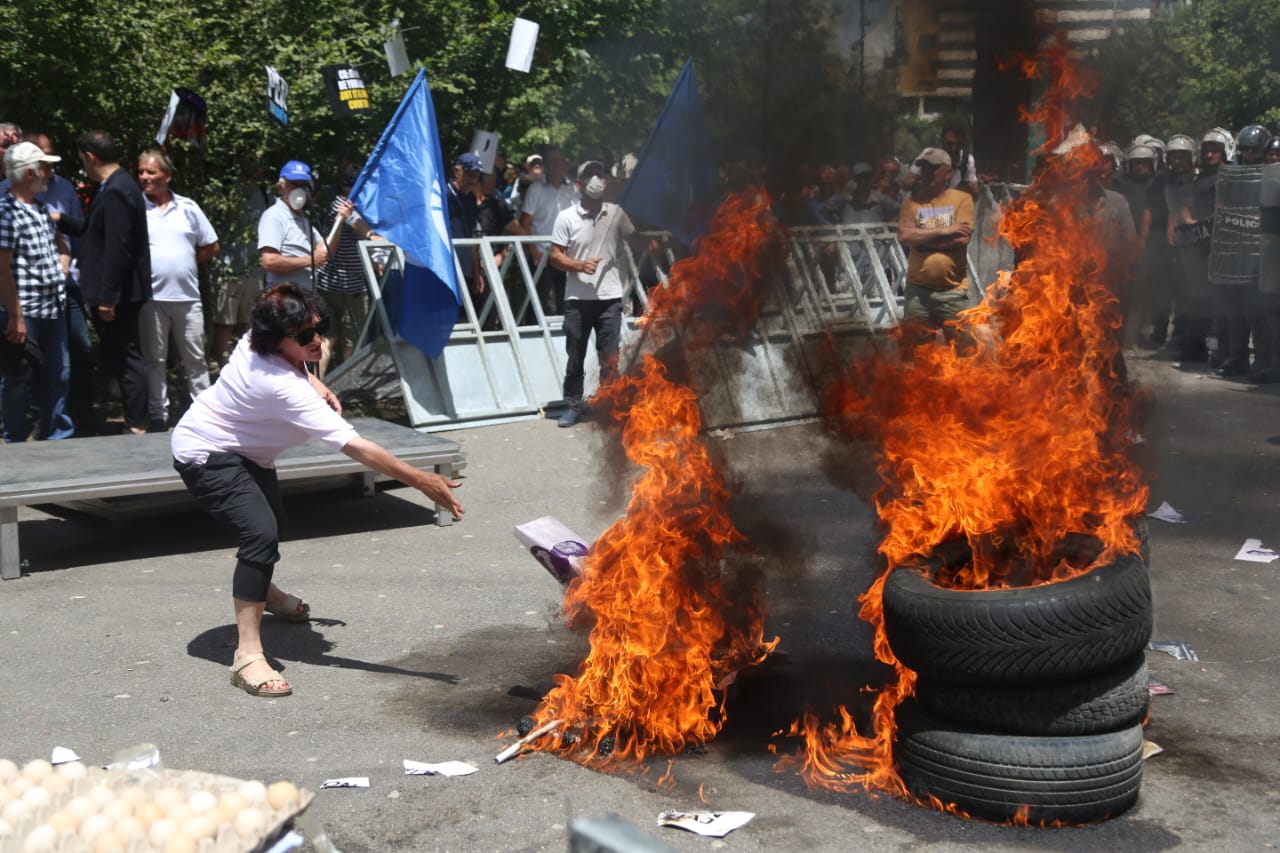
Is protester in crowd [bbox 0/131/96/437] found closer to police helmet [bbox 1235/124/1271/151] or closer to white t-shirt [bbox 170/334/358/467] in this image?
white t-shirt [bbox 170/334/358/467]

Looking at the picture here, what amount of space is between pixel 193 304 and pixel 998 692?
26.6 feet

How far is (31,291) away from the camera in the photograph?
9484 mm

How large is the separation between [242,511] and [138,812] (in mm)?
2986

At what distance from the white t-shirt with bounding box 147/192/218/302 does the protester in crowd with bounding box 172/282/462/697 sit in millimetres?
4838

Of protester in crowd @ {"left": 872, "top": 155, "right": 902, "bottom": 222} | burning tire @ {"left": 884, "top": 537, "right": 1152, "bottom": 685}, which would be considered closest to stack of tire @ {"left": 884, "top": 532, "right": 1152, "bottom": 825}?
burning tire @ {"left": 884, "top": 537, "right": 1152, "bottom": 685}

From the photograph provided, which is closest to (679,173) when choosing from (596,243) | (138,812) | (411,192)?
(596,243)

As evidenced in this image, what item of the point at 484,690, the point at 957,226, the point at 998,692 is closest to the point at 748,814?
the point at 998,692

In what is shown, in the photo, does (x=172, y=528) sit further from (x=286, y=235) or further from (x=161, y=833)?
(x=161, y=833)

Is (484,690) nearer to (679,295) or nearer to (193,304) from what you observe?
(679,295)

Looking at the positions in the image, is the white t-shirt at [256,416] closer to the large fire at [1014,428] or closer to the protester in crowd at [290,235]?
the large fire at [1014,428]

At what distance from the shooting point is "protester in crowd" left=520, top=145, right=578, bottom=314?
14.2m

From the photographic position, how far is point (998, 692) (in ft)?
13.9

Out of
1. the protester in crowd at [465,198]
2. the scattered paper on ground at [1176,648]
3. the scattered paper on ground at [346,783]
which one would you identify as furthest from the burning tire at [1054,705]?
the protester in crowd at [465,198]

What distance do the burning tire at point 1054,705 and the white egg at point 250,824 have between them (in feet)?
7.61
